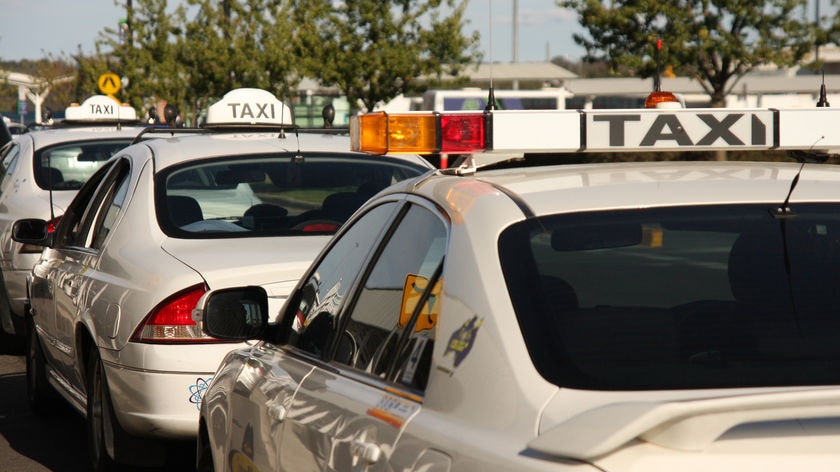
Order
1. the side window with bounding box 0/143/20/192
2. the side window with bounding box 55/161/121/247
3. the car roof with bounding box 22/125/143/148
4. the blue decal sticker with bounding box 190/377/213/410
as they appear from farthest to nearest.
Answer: the side window with bounding box 0/143/20/192
the car roof with bounding box 22/125/143/148
the side window with bounding box 55/161/121/247
the blue decal sticker with bounding box 190/377/213/410

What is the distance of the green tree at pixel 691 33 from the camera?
3669 centimetres

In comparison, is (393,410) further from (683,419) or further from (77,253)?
(77,253)

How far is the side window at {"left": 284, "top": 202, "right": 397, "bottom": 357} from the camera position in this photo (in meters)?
3.51

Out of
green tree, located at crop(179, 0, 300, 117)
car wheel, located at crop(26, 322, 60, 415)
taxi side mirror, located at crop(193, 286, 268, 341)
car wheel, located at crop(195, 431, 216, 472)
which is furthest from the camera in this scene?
green tree, located at crop(179, 0, 300, 117)

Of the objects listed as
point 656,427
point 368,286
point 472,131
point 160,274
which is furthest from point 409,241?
point 160,274

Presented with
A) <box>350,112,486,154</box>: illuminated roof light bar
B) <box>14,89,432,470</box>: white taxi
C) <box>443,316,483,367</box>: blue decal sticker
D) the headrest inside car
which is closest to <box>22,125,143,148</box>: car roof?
<box>14,89,432,470</box>: white taxi

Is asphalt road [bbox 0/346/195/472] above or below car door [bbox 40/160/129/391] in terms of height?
below

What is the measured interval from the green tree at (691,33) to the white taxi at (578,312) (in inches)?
1317

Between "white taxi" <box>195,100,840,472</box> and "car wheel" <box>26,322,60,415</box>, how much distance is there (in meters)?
4.33

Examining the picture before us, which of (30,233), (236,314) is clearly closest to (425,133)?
(236,314)

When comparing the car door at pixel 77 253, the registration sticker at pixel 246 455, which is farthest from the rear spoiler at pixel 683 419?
the car door at pixel 77 253

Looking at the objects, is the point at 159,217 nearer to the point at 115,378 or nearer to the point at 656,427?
the point at 115,378

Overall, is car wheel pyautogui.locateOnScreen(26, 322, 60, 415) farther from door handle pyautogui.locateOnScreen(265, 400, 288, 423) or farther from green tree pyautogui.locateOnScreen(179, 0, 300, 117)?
green tree pyautogui.locateOnScreen(179, 0, 300, 117)

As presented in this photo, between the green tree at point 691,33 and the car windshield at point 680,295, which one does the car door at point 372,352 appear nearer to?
the car windshield at point 680,295
